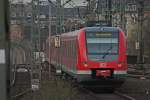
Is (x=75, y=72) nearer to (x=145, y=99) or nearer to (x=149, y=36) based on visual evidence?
(x=145, y=99)

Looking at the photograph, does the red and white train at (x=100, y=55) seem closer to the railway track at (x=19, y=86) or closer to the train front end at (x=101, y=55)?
the train front end at (x=101, y=55)

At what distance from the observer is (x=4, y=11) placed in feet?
8.91

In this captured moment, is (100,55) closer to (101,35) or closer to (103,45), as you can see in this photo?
(103,45)

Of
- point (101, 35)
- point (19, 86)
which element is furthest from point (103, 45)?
point (19, 86)

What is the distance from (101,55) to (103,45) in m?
0.50

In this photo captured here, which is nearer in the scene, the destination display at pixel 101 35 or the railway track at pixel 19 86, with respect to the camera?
the railway track at pixel 19 86

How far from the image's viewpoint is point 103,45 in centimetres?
1953

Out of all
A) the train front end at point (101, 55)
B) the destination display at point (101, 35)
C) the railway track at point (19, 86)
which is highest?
the destination display at point (101, 35)

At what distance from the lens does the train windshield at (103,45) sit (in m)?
19.3

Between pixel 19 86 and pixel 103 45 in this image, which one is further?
pixel 19 86

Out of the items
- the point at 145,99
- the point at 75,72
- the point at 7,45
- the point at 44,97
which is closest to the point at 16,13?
the point at 75,72

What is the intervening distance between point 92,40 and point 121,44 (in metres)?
1.24

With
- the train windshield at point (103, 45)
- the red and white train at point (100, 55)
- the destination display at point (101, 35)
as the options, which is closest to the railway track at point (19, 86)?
the red and white train at point (100, 55)

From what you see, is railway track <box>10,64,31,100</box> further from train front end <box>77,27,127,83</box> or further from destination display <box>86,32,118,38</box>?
destination display <box>86,32,118,38</box>
